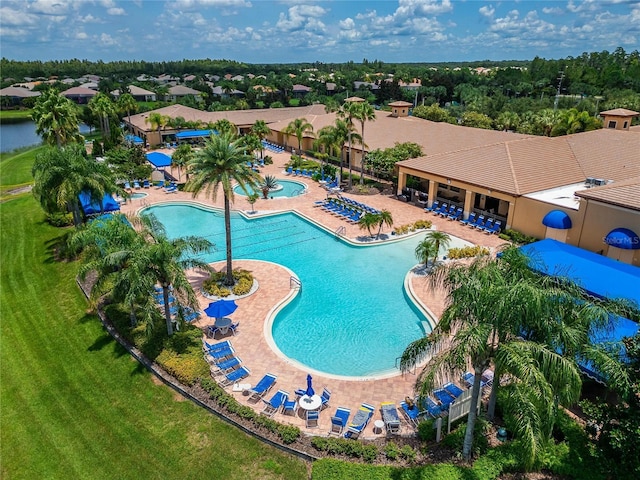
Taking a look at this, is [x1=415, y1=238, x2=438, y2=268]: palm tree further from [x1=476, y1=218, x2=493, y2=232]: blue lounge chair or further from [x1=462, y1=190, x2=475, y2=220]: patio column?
[x1=462, y1=190, x2=475, y2=220]: patio column

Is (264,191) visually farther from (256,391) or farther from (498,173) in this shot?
(256,391)

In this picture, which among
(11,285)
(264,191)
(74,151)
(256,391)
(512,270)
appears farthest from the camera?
(264,191)

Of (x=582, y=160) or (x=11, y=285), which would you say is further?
(x=582, y=160)

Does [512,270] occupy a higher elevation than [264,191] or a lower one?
higher

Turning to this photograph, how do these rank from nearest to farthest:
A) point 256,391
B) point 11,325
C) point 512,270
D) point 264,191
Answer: point 512,270, point 256,391, point 11,325, point 264,191

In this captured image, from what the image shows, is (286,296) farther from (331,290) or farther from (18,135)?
(18,135)

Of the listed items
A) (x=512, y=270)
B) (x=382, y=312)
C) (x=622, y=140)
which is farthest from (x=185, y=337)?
(x=622, y=140)

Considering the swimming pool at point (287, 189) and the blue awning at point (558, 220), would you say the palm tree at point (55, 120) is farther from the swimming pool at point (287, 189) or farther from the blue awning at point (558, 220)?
the blue awning at point (558, 220)

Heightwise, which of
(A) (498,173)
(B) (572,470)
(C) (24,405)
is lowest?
(C) (24,405)
